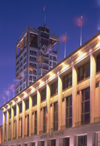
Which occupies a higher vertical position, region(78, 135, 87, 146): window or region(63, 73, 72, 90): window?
region(63, 73, 72, 90): window

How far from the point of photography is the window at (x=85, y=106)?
40703 millimetres

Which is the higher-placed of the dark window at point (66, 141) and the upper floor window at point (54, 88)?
the upper floor window at point (54, 88)

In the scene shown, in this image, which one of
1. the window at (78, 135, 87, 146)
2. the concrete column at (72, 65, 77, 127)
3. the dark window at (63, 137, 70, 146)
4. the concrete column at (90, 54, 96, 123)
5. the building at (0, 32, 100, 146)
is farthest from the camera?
the dark window at (63, 137, 70, 146)

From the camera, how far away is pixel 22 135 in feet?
229

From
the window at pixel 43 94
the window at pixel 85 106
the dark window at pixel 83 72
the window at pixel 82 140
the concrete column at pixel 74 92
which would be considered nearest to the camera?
the window at pixel 82 140

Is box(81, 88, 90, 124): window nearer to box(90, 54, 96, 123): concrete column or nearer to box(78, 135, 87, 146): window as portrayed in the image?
box(78, 135, 87, 146): window

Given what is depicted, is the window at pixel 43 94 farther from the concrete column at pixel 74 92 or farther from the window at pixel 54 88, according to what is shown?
the concrete column at pixel 74 92

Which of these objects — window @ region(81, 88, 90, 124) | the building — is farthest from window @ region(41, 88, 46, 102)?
window @ region(81, 88, 90, 124)

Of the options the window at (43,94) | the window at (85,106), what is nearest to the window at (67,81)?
the window at (85,106)

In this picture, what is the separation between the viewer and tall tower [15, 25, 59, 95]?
14650 cm

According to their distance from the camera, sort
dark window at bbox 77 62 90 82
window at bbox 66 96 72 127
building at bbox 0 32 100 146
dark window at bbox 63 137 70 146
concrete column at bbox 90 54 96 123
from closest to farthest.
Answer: concrete column at bbox 90 54 96 123, building at bbox 0 32 100 146, dark window at bbox 77 62 90 82, window at bbox 66 96 72 127, dark window at bbox 63 137 70 146

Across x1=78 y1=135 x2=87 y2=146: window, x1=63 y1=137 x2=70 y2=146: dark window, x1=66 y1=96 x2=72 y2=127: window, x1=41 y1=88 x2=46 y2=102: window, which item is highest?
x1=41 y1=88 x2=46 y2=102: window

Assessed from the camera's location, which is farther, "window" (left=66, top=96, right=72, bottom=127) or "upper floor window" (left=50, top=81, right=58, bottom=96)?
"upper floor window" (left=50, top=81, right=58, bottom=96)

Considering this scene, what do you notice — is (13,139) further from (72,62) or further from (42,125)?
(72,62)
